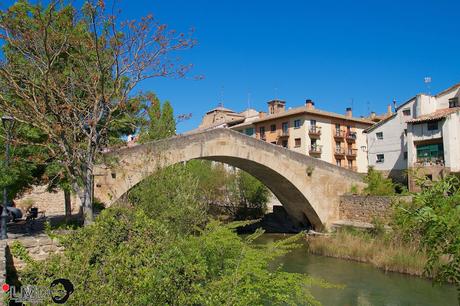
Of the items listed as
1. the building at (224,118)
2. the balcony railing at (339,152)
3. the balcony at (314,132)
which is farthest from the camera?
the building at (224,118)

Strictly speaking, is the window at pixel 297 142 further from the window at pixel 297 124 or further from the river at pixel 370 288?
the river at pixel 370 288

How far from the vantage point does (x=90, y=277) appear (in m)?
4.71

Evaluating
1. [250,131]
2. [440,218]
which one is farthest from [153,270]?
[250,131]

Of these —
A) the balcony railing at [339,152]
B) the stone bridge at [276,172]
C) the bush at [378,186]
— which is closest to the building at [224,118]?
the balcony railing at [339,152]

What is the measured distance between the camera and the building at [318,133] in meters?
36.3

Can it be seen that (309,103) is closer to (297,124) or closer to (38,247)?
(297,124)

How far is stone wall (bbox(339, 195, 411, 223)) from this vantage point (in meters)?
20.4

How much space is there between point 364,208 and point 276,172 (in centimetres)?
526

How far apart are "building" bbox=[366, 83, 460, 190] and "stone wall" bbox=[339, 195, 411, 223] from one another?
3106mm

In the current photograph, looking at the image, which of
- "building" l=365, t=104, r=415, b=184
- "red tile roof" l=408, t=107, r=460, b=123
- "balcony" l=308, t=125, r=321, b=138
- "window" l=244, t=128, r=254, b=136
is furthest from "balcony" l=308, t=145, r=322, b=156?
"red tile roof" l=408, t=107, r=460, b=123

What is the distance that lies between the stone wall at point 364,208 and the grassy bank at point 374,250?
1.72m

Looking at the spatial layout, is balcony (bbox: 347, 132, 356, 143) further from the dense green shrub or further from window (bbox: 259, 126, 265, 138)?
the dense green shrub

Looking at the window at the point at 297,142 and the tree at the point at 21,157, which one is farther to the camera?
the window at the point at 297,142

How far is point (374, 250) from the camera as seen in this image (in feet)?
53.7
